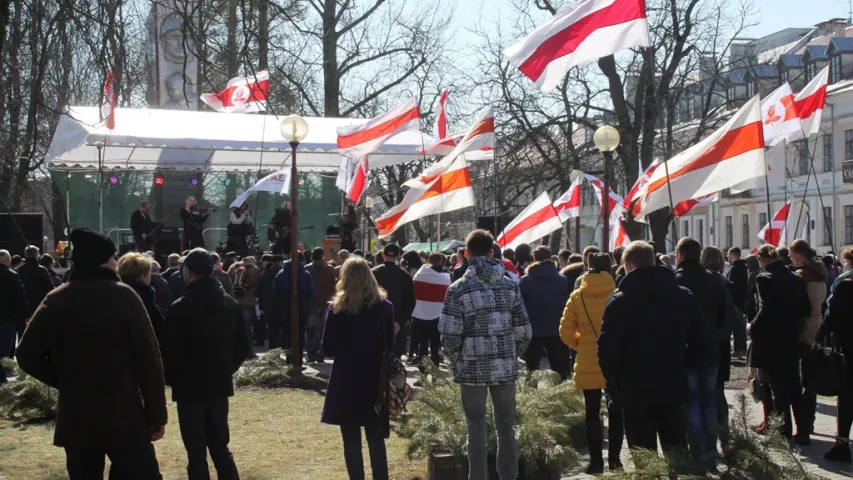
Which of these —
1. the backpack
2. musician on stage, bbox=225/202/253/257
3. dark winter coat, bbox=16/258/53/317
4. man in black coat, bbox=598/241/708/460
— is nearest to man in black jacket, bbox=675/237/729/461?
man in black coat, bbox=598/241/708/460

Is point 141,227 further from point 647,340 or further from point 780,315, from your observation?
point 647,340

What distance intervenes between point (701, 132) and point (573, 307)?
2093cm

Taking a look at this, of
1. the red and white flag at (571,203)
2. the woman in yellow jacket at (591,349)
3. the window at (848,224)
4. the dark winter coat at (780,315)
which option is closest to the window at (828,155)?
the window at (848,224)

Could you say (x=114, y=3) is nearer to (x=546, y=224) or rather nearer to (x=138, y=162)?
(x=546, y=224)

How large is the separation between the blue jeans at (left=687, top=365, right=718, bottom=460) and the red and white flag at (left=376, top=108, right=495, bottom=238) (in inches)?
335

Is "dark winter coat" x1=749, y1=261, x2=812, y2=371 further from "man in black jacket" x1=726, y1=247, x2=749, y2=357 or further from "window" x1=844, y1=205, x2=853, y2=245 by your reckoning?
"window" x1=844, y1=205, x2=853, y2=245

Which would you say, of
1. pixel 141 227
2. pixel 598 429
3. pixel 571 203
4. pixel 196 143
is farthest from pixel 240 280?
pixel 598 429

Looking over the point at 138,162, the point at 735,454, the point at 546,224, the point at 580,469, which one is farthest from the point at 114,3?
the point at 138,162

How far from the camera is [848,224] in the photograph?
177ft

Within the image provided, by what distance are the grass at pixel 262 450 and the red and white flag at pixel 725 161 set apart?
12.8ft

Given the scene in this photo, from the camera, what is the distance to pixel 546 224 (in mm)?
16078

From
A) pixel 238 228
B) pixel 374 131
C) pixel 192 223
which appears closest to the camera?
pixel 374 131

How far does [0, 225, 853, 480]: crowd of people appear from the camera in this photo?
18.1ft

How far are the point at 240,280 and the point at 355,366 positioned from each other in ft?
39.0
